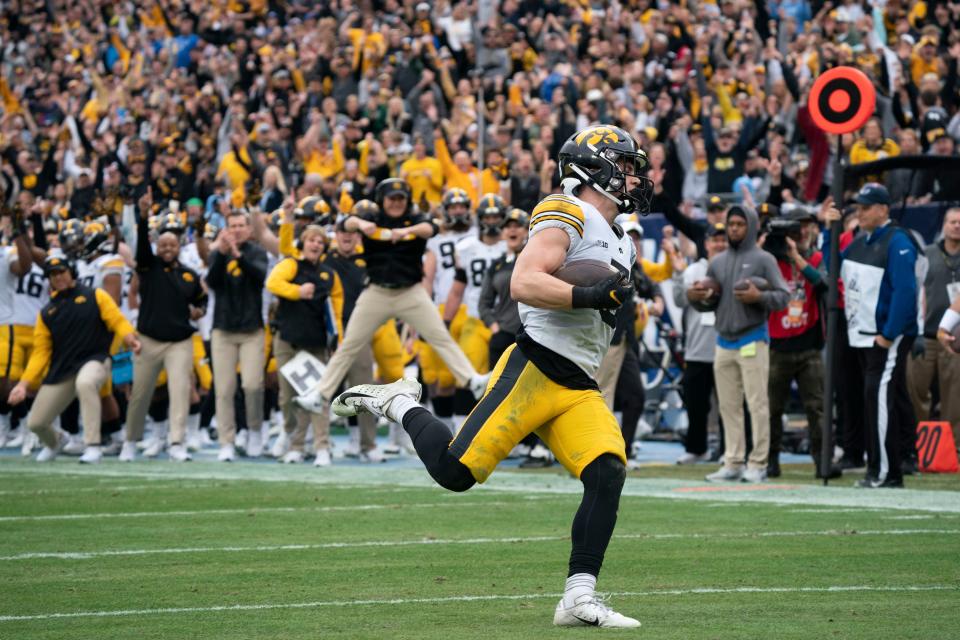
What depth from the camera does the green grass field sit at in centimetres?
621

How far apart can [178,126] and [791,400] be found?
44.8ft

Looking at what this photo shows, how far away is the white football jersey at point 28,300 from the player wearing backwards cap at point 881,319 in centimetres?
842

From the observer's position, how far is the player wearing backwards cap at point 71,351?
583 inches

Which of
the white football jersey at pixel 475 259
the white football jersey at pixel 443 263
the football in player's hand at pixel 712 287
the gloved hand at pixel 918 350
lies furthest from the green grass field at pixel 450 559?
the white football jersey at pixel 443 263

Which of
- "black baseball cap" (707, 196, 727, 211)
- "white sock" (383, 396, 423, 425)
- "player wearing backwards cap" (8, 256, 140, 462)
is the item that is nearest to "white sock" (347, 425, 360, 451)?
"player wearing backwards cap" (8, 256, 140, 462)

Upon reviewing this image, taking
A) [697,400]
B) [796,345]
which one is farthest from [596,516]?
[697,400]

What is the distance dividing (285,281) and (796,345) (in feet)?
15.7

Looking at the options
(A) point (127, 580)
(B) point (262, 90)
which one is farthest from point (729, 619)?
(B) point (262, 90)

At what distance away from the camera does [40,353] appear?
15031 millimetres

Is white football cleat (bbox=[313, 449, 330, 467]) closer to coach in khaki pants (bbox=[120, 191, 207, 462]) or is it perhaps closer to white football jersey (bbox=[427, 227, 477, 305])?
coach in khaki pants (bbox=[120, 191, 207, 462])

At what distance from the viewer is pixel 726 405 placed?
12602 mm

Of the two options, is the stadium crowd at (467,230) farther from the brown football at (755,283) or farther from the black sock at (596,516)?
the black sock at (596,516)

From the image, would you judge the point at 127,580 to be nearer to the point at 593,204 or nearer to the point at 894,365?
the point at 593,204

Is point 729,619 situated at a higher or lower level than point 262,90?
lower
